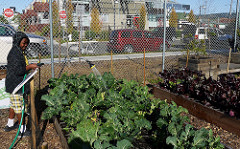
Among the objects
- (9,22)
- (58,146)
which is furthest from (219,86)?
(9,22)

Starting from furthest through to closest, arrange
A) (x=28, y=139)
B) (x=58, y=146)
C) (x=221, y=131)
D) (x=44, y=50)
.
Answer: (x=44, y=50)
(x=221, y=131)
(x=28, y=139)
(x=58, y=146)

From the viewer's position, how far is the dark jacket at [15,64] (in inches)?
149

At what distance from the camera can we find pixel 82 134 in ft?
9.71

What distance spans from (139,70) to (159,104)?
460cm

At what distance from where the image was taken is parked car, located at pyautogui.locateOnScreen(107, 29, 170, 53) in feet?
36.3

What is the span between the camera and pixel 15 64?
380 centimetres

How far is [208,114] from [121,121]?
2.03 m

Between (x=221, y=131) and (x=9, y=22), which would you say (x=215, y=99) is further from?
(x=9, y=22)

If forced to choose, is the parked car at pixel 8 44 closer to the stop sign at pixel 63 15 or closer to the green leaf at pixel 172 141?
the stop sign at pixel 63 15

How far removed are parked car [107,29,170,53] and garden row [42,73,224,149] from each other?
6.02m

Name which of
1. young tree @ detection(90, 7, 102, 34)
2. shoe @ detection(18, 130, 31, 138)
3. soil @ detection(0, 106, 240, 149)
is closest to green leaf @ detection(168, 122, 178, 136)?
soil @ detection(0, 106, 240, 149)

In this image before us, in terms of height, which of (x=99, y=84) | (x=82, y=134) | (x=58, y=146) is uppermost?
(x=99, y=84)

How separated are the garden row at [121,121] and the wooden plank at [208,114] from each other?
807 millimetres

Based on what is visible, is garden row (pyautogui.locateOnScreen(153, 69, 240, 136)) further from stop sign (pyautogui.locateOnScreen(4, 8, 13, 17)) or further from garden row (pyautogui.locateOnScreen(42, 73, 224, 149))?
stop sign (pyautogui.locateOnScreen(4, 8, 13, 17))
